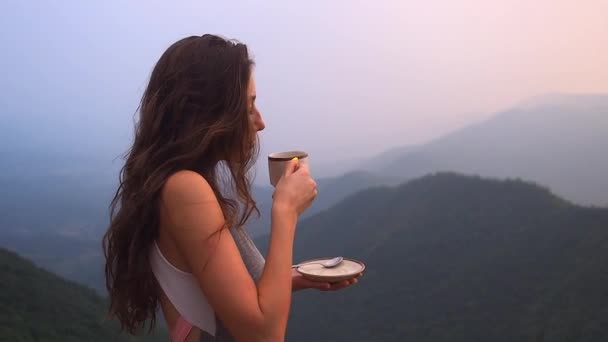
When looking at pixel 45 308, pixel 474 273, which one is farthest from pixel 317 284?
pixel 474 273

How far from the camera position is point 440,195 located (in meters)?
43.3

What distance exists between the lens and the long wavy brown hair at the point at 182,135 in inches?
66.2

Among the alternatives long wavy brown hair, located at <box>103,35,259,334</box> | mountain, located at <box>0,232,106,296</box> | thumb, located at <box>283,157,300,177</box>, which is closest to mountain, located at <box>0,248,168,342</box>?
long wavy brown hair, located at <box>103,35,259,334</box>

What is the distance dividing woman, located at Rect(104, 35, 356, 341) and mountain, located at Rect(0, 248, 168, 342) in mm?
15482

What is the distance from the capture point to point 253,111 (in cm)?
183

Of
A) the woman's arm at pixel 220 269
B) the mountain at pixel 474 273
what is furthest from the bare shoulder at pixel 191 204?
the mountain at pixel 474 273

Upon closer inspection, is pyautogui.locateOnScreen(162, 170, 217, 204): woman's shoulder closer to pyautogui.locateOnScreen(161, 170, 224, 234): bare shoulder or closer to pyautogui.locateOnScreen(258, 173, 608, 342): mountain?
pyautogui.locateOnScreen(161, 170, 224, 234): bare shoulder

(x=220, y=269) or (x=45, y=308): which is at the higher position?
(x=220, y=269)

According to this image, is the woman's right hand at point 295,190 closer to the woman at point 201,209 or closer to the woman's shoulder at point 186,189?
the woman at point 201,209

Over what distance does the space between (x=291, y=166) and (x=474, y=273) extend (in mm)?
30727

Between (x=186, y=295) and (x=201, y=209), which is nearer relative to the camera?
(x=201, y=209)

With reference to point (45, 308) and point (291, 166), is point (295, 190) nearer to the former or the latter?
Answer: point (291, 166)

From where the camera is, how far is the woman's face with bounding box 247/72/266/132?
69.6 inches

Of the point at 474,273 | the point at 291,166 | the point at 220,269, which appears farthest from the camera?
the point at 474,273
